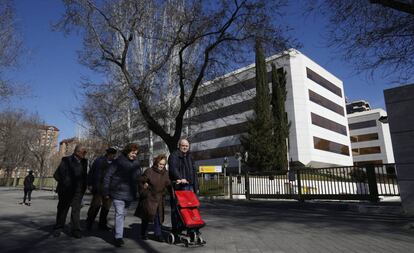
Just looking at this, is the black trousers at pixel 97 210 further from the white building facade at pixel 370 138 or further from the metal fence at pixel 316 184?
the white building facade at pixel 370 138

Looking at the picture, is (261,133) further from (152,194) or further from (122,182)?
(122,182)

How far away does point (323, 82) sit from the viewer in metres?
48.9

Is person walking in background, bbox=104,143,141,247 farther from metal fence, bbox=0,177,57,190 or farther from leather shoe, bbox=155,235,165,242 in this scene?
metal fence, bbox=0,177,57,190

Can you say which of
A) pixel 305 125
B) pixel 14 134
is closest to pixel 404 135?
pixel 305 125

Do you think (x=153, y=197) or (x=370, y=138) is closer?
(x=153, y=197)

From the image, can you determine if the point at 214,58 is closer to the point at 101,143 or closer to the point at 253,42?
the point at 253,42

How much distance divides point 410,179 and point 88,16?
43.5 feet

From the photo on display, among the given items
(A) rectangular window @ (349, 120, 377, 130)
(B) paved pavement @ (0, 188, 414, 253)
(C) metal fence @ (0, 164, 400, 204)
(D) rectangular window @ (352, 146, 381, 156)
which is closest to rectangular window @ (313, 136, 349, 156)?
(D) rectangular window @ (352, 146, 381, 156)

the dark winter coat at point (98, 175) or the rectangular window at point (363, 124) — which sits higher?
the rectangular window at point (363, 124)

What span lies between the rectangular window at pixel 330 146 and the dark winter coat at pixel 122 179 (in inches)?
1550

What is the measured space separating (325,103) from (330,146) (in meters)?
6.79

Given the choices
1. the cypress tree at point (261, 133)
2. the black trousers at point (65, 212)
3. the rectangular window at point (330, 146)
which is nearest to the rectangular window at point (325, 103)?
the rectangular window at point (330, 146)

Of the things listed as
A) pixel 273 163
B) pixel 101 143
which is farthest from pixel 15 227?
pixel 273 163

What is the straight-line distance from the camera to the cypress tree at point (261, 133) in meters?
33.1
